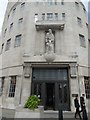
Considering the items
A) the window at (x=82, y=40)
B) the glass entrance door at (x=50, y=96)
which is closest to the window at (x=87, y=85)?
the glass entrance door at (x=50, y=96)

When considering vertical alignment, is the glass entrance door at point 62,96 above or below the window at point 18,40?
below

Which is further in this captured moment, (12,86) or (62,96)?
(12,86)

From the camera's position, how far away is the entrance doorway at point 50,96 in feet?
48.9

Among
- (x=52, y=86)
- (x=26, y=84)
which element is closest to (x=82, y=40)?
(x=52, y=86)

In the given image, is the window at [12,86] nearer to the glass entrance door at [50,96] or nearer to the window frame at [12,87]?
the window frame at [12,87]

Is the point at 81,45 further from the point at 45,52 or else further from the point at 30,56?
the point at 30,56

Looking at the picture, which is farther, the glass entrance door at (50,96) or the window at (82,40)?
the window at (82,40)

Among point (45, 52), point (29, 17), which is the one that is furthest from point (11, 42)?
point (45, 52)

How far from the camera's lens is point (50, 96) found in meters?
15.3

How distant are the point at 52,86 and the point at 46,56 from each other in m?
3.21

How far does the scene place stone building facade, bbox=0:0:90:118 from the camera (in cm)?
1473

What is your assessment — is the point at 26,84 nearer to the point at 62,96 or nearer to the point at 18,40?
the point at 62,96

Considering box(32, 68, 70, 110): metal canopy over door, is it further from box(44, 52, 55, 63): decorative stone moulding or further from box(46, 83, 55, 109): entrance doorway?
box(44, 52, 55, 63): decorative stone moulding

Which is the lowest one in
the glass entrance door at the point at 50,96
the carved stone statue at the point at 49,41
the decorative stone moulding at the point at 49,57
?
the glass entrance door at the point at 50,96
